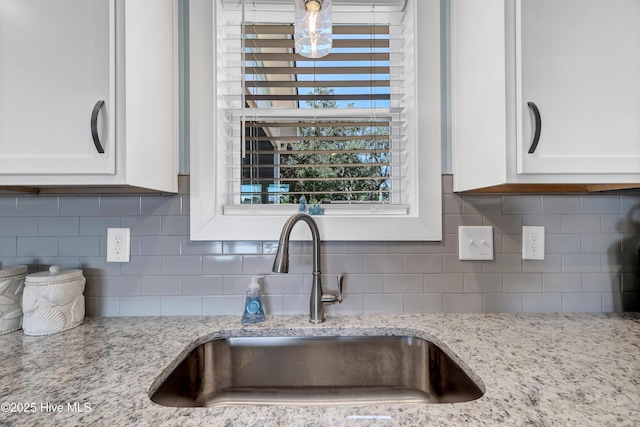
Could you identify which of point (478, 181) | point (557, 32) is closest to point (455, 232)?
point (478, 181)

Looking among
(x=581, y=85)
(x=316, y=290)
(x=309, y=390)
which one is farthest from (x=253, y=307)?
(x=581, y=85)

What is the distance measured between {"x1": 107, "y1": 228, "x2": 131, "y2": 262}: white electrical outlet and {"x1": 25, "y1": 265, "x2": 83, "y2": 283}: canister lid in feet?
0.37

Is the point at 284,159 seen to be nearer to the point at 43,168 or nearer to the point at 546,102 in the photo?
the point at 43,168

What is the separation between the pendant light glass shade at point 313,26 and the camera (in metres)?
0.94

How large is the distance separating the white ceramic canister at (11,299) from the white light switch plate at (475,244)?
5.05 ft

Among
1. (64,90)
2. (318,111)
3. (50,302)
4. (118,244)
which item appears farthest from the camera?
(318,111)

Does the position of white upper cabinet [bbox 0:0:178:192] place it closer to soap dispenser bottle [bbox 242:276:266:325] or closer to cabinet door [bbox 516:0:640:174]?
soap dispenser bottle [bbox 242:276:266:325]

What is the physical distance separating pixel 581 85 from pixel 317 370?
1179mm

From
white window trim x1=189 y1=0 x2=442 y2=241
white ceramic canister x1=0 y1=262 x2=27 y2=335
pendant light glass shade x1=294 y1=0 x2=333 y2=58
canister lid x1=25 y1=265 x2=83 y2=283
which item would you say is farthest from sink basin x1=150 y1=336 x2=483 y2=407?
pendant light glass shade x1=294 y1=0 x2=333 y2=58

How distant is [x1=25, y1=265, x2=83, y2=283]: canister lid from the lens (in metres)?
0.94

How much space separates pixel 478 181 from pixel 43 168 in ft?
4.20

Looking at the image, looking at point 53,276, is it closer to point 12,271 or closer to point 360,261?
point 12,271

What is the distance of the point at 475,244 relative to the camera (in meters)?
1.13

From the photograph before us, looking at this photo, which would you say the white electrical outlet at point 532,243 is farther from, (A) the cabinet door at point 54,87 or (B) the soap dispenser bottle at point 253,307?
(A) the cabinet door at point 54,87
